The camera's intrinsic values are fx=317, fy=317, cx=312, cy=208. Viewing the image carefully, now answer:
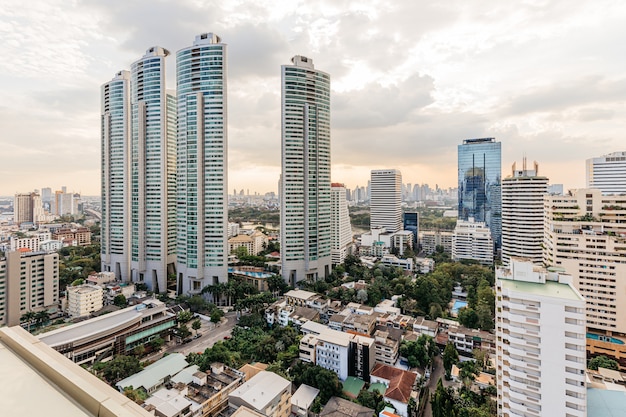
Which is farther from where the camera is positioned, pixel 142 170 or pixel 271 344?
pixel 142 170

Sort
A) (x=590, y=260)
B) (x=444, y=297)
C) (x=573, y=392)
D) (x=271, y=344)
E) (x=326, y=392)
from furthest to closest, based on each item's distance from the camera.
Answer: (x=444, y=297), (x=590, y=260), (x=271, y=344), (x=326, y=392), (x=573, y=392)

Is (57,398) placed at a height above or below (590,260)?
above

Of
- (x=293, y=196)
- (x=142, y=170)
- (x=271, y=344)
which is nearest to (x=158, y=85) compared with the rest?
(x=142, y=170)

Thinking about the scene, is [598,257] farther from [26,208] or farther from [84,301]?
[26,208]

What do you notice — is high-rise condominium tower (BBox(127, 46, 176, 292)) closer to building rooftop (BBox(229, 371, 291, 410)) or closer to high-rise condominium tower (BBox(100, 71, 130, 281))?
high-rise condominium tower (BBox(100, 71, 130, 281))

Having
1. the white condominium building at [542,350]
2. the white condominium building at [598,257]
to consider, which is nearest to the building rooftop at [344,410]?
the white condominium building at [542,350]

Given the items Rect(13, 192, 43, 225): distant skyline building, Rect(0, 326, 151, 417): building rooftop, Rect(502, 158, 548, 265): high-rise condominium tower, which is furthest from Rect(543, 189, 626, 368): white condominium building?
Rect(13, 192, 43, 225): distant skyline building

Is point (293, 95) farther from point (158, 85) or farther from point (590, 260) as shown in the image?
point (590, 260)
